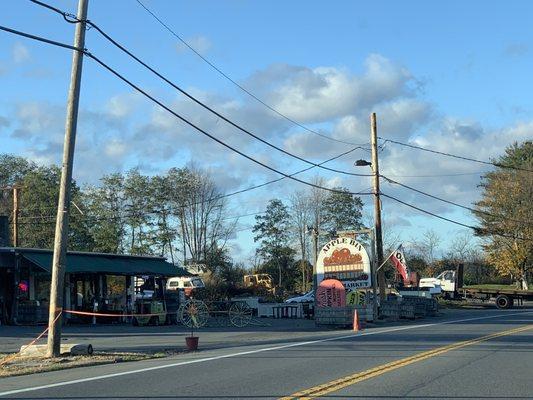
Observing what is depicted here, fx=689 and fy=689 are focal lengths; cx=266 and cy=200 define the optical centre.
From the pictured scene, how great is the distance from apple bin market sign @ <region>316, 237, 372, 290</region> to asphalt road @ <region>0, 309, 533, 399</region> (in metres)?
12.3

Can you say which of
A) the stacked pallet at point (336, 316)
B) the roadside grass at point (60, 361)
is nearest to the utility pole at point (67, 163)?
the roadside grass at point (60, 361)

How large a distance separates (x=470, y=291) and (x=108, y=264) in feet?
91.1

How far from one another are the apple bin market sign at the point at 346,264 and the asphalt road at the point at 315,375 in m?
12.3

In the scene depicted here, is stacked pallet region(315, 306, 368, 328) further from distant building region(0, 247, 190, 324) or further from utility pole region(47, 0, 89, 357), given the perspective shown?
utility pole region(47, 0, 89, 357)

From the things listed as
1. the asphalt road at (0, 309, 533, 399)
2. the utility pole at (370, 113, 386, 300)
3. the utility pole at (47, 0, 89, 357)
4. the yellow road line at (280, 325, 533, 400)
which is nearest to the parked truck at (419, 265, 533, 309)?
the utility pole at (370, 113, 386, 300)

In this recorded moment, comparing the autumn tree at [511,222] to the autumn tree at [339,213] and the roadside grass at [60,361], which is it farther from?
the roadside grass at [60,361]

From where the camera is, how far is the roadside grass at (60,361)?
1434cm

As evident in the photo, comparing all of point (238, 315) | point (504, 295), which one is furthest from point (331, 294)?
point (504, 295)

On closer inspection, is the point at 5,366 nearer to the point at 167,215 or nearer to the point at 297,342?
the point at 297,342

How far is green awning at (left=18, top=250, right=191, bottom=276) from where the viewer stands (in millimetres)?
30812

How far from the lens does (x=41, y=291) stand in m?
34.3

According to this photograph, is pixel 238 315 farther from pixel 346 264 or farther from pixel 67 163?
pixel 67 163

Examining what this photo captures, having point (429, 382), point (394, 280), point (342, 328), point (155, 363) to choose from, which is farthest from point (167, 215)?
point (429, 382)

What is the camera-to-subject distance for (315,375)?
12594 mm
